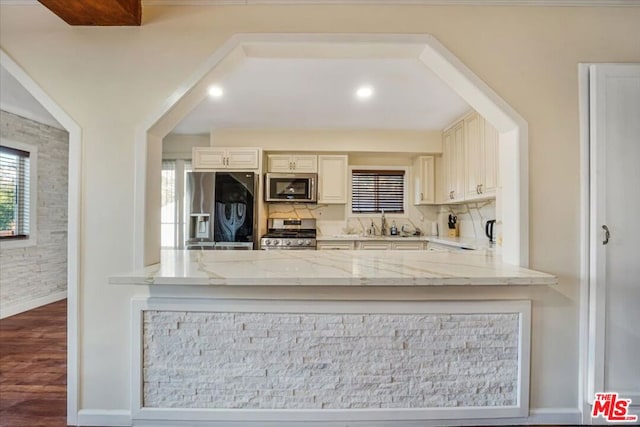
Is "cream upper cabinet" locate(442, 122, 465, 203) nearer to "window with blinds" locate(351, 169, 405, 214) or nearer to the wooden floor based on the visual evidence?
"window with blinds" locate(351, 169, 405, 214)

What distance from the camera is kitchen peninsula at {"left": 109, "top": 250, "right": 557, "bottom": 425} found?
1712 millimetres

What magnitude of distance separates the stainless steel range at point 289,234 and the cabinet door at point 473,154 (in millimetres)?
2017

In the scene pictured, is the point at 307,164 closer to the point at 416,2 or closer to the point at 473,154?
the point at 473,154

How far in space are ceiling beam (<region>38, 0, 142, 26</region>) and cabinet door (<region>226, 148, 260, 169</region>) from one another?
2700mm

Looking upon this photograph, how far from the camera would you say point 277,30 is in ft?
5.92

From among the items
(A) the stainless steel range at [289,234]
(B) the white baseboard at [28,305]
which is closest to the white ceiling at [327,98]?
(A) the stainless steel range at [289,234]

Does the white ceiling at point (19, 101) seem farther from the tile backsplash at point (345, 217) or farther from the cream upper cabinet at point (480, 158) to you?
the cream upper cabinet at point (480, 158)

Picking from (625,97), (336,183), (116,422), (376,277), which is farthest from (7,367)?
(625,97)

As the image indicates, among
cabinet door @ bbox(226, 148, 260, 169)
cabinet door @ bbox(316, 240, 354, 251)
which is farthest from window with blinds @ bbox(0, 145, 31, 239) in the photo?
cabinet door @ bbox(316, 240, 354, 251)

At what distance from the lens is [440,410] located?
1.73 meters

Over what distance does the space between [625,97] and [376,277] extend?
5.42 feet

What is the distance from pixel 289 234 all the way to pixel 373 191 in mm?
1453

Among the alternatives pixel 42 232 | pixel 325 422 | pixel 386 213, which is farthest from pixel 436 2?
pixel 42 232

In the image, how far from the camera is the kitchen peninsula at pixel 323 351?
1.71 meters
